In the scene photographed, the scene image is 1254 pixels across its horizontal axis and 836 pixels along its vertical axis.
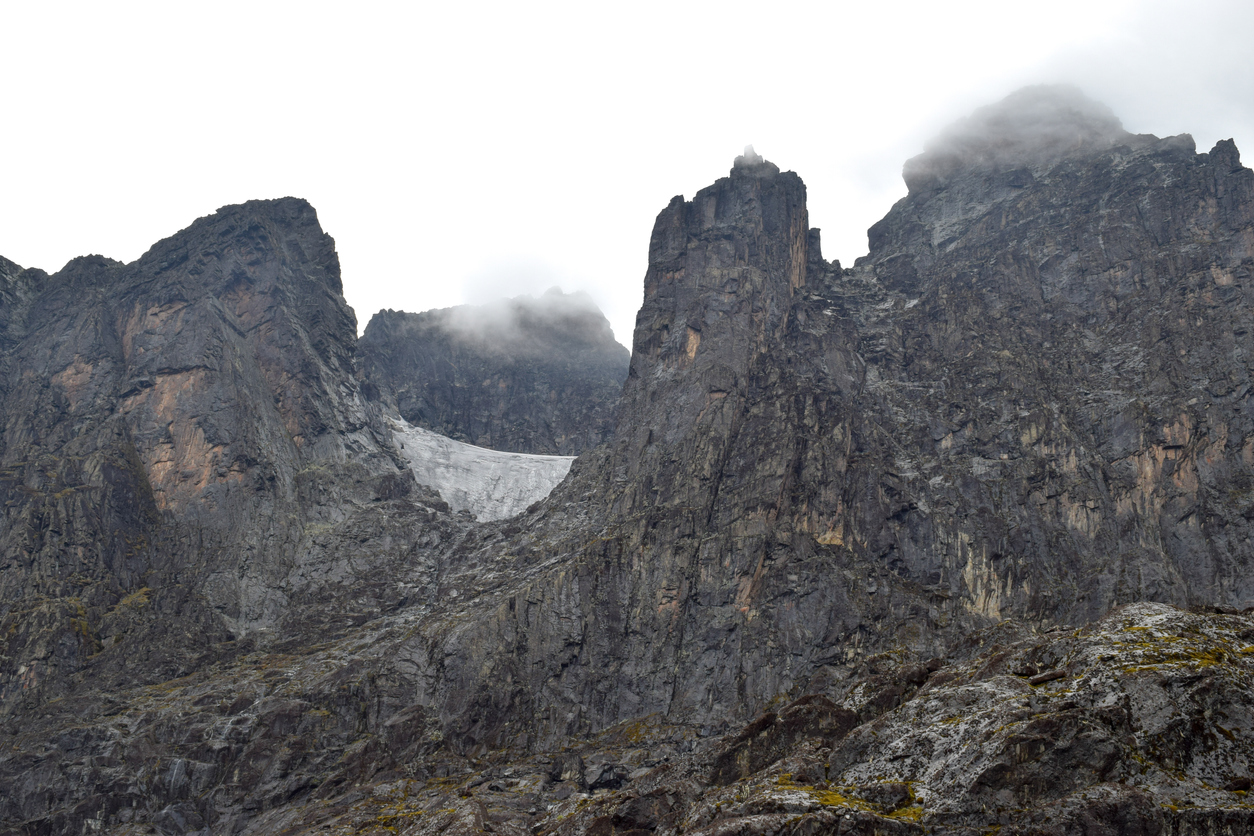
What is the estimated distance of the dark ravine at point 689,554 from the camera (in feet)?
362

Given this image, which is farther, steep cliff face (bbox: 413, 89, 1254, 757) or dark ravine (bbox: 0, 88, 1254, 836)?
steep cliff face (bbox: 413, 89, 1254, 757)

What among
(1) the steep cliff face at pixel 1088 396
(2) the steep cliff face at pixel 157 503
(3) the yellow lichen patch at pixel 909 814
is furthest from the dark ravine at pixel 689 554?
(3) the yellow lichen patch at pixel 909 814

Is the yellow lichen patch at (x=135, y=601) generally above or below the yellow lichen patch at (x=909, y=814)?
above

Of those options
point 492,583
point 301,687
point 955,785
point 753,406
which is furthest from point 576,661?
point 955,785

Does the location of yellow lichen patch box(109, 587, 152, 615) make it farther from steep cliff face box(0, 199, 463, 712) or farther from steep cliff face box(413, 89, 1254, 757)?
steep cliff face box(413, 89, 1254, 757)

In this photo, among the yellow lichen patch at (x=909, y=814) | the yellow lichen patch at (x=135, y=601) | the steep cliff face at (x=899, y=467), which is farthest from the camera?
the yellow lichen patch at (x=135, y=601)

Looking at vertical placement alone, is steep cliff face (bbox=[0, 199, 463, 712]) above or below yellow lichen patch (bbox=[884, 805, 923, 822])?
above

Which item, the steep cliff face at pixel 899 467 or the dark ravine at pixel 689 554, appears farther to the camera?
the steep cliff face at pixel 899 467

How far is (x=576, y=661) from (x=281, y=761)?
129ft

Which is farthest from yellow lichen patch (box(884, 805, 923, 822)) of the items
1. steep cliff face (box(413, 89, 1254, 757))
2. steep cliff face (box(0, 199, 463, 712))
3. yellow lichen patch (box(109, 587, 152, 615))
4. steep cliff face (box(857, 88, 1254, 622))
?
yellow lichen patch (box(109, 587, 152, 615))

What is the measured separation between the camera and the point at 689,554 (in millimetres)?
142500

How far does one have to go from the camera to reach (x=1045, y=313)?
583 ft

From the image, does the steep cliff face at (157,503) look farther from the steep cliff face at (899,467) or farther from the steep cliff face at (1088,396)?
the steep cliff face at (1088,396)

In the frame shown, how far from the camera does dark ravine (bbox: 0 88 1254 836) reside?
110 metres
